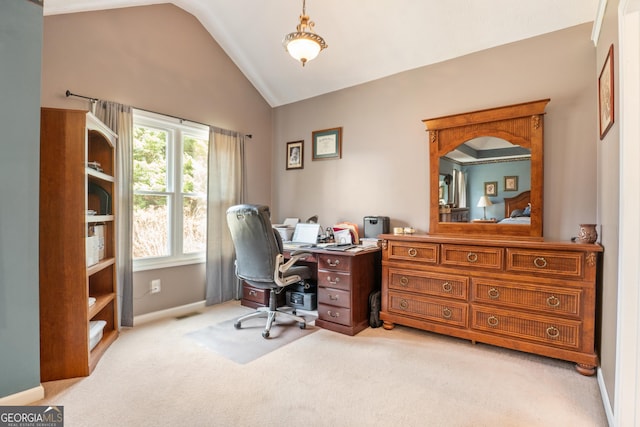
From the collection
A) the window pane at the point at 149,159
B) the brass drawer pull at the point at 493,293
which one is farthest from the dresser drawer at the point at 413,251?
the window pane at the point at 149,159

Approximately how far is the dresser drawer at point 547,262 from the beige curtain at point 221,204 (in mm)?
2973

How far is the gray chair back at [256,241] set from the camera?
9.04ft

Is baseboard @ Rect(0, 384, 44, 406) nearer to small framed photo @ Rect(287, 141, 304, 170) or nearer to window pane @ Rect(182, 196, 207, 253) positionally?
window pane @ Rect(182, 196, 207, 253)

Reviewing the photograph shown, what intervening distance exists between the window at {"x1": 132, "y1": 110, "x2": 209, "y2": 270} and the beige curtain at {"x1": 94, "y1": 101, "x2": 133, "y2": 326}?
0.19m

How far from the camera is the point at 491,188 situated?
287 cm

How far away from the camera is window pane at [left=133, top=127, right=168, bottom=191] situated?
3.22 meters

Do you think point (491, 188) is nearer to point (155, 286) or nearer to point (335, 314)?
point (335, 314)

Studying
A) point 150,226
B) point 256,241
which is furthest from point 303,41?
point 150,226

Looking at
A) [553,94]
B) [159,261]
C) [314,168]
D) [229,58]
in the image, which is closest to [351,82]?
[314,168]

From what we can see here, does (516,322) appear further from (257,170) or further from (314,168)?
(257,170)

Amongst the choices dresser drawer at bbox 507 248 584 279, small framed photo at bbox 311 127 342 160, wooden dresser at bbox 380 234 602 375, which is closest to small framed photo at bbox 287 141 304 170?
small framed photo at bbox 311 127 342 160

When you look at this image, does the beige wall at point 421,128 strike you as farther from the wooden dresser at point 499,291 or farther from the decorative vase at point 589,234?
the wooden dresser at point 499,291

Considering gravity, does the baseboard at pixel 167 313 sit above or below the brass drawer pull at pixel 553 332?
below

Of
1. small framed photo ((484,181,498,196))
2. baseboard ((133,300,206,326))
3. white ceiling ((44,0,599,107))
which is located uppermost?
white ceiling ((44,0,599,107))
